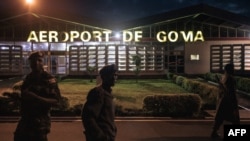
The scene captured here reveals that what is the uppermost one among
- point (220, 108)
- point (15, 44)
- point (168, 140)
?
point (15, 44)

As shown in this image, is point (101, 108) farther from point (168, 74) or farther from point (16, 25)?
point (16, 25)

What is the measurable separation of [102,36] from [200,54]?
855 cm

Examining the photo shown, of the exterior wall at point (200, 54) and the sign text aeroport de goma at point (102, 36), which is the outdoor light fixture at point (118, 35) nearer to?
the sign text aeroport de goma at point (102, 36)

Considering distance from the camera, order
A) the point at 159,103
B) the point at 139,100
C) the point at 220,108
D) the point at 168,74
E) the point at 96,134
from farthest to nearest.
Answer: the point at 168,74
the point at 139,100
the point at 159,103
the point at 220,108
the point at 96,134

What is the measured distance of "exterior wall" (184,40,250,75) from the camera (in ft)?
116

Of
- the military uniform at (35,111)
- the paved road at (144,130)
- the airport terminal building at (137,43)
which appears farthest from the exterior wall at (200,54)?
the military uniform at (35,111)

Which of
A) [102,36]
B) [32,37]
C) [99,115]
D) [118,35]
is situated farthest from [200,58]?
[99,115]

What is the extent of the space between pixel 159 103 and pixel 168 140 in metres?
4.12

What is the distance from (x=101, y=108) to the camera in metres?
4.94

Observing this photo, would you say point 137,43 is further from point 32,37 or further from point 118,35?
point 32,37

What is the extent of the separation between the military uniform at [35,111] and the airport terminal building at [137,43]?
28.2 meters

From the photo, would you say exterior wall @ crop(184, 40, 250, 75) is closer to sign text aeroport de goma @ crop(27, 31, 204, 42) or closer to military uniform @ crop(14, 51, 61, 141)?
sign text aeroport de goma @ crop(27, 31, 204, 42)

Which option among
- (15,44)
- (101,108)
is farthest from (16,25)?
(101,108)

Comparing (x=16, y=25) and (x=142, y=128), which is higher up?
(x=16, y=25)
